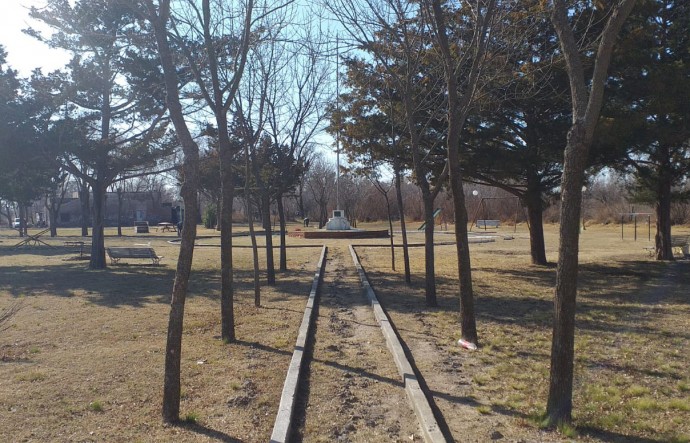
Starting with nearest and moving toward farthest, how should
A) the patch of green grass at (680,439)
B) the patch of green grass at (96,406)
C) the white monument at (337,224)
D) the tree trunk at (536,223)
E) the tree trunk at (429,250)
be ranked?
the patch of green grass at (680,439) → the patch of green grass at (96,406) → the tree trunk at (429,250) → the tree trunk at (536,223) → the white monument at (337,224)

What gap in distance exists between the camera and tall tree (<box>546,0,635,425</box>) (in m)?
4.43

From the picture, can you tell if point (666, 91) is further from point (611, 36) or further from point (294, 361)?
point (294, 361)

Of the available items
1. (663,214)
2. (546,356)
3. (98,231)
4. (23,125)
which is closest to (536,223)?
(663,214)

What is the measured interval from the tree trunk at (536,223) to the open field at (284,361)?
3491mm

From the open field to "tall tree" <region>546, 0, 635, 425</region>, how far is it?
0.36m

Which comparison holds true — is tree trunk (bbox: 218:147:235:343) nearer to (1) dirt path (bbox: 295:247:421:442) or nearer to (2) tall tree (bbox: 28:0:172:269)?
(1) dirt path (bbox: 295:247:421:442)

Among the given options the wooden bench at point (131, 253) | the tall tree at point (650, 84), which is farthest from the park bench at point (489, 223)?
the wooden bench at point (131, 253)

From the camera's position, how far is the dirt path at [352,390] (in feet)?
15.4

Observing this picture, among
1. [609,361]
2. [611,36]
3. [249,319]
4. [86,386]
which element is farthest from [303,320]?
[611,36]

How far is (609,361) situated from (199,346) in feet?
16.3

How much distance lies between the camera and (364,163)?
55.0 feet

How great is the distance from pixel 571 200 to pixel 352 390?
277cm

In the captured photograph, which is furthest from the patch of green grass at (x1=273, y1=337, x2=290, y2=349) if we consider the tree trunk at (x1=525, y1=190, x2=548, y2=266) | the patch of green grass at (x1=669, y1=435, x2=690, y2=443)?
the tree trunk at (x1=525, y1=190, x2=548, y2=266)

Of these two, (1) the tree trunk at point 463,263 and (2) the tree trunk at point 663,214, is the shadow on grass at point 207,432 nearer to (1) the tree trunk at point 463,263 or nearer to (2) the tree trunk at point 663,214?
(1) the tree trunk at point 463,263
